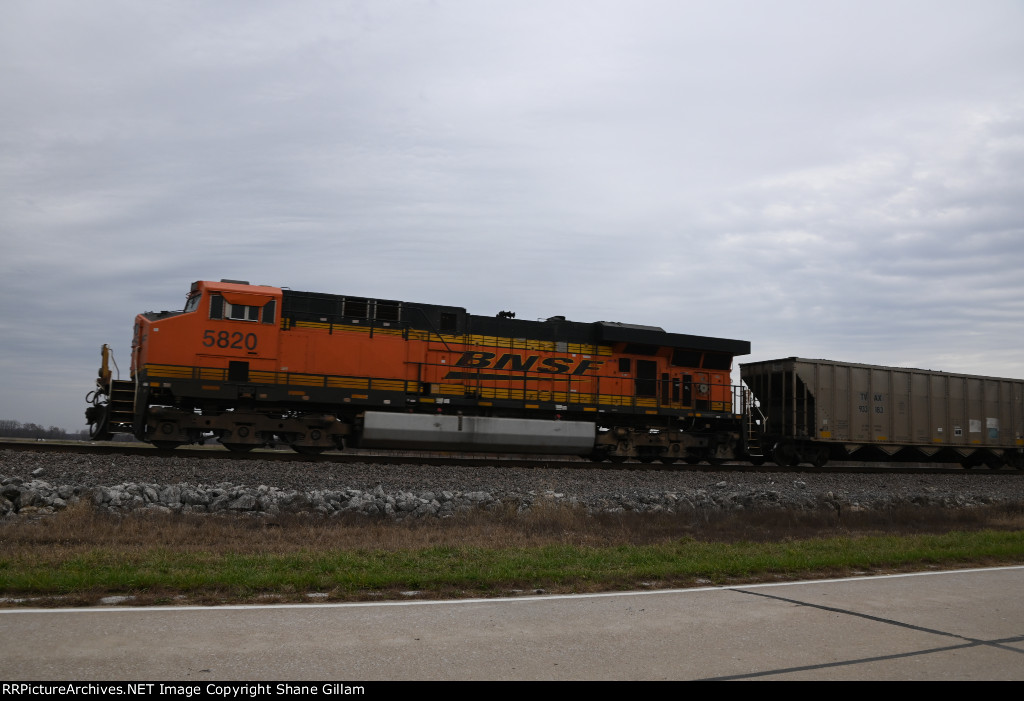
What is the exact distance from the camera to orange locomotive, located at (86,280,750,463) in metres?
18.1

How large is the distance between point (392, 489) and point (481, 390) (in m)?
7.47

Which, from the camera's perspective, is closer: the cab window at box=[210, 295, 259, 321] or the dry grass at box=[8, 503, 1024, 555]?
the dry grass at box=[8, 503, 1024, 555]

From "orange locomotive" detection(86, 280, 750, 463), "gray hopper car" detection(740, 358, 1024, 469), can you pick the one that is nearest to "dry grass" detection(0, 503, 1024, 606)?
"orange locomotive" detection(86, 280, 750, 463)

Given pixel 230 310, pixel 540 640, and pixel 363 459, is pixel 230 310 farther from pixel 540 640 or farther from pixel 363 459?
pixel 540 640

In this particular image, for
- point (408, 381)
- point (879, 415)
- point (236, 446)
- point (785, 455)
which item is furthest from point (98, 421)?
point (879, 415)

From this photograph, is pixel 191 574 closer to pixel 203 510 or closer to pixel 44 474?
pixel 203 510

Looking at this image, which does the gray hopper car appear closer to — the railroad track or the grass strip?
the railroad track

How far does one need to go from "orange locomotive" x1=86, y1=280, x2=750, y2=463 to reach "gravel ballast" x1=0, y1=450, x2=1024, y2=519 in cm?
255

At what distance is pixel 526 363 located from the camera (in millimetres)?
21859

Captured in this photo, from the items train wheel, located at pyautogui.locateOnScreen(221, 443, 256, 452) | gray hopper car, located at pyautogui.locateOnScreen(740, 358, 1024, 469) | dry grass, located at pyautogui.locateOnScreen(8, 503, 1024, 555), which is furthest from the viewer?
gray hopper car, located at pyautogui.locateOnScreen(740, 358, 1024, 469)

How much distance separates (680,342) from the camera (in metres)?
23.3

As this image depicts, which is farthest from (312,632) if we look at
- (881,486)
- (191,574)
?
(881,486)

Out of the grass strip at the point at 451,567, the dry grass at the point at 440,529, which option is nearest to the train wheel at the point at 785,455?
the dry grass at the point at 440,529
